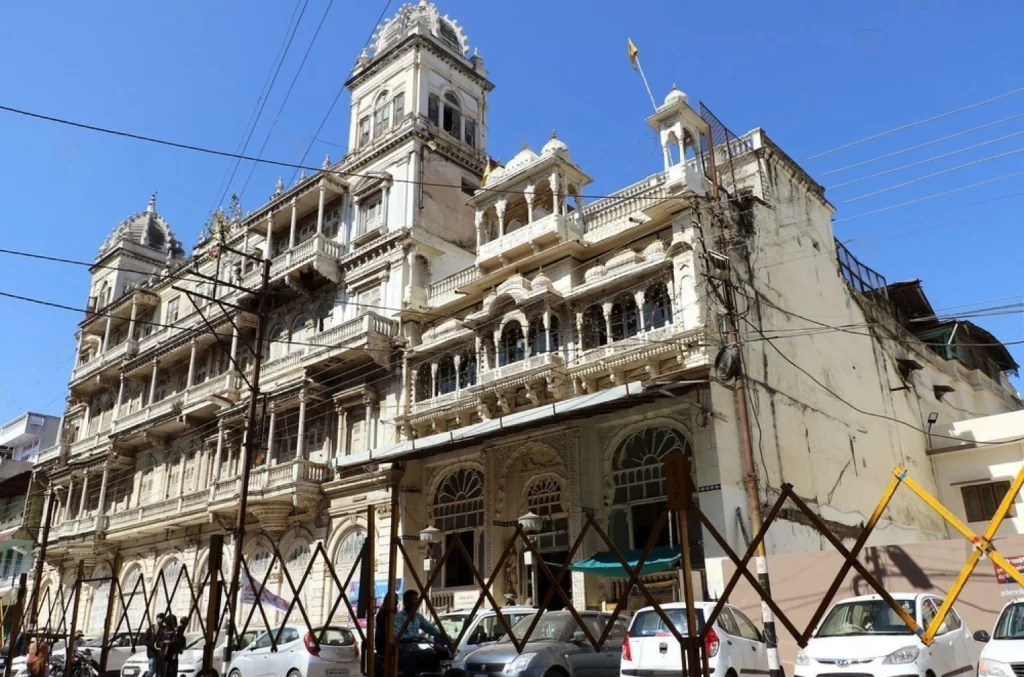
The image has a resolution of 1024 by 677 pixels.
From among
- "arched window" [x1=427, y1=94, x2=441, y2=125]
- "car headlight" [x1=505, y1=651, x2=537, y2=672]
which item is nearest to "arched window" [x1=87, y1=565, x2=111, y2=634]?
"arched window" [x1=427, y1=94, x2=441, y2=125]

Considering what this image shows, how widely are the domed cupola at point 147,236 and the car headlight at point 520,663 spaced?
1705 inches

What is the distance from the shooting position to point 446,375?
2573 cm

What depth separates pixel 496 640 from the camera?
13.5 metres

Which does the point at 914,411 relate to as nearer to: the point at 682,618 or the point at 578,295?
the point at 578,295

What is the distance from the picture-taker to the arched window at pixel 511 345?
23391mm

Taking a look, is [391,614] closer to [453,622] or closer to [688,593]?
[688,593]

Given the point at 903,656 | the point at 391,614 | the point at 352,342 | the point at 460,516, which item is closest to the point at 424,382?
the point at 352,342

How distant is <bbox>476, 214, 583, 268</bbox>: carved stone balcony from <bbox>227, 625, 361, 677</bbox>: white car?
12690mm

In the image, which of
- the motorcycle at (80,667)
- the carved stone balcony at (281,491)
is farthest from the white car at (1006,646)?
the carved stone balcony at (281,491)

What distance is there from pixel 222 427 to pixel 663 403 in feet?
62.2

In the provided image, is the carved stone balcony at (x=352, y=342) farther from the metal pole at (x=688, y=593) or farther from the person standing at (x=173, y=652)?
the metal pole at (x=688, y=593)

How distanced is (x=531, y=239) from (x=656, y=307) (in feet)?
16.2

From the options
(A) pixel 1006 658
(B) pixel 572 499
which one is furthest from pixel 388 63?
(A) pixel 1006 658

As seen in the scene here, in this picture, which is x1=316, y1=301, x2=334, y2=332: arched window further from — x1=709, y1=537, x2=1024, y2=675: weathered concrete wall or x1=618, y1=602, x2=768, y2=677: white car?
x1=618, y1=602, x2=768, y2=677: white car
